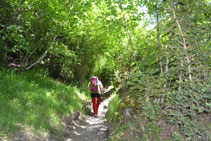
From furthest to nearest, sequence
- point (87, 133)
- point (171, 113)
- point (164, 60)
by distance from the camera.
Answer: point (87, 133)
point (164, 60)
point (171, 113)

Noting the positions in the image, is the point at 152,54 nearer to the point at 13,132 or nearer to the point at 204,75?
the point at 204,75

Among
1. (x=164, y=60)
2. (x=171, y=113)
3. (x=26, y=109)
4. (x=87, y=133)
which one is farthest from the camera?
(x=87, y=133)

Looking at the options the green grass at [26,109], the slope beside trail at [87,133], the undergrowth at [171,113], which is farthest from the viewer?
the slope beside trail at [87,133]

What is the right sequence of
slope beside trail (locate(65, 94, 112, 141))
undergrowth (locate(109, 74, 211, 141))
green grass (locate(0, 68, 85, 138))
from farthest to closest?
slope beside trail (locate(65, 94, 112, 141))
green grass (locate(0, 68, 85, 138))
undergrowth (locate(109, 74, 211, 141))

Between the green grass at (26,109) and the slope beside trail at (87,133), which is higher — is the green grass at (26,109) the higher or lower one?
the higher one

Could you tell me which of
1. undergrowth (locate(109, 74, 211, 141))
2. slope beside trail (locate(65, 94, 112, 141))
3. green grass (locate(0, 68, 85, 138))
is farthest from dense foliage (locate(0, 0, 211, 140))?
slope beside trail (locate(65, 94, 112, 141))

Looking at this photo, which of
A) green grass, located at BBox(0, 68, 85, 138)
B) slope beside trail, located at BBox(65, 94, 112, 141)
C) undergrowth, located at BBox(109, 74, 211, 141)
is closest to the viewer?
undergrowth, located at BBox(109, 74, 211, 141)

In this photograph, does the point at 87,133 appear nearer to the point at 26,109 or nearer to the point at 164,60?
the point at 26,109

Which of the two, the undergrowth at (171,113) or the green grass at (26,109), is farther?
the green grass at (26,109)

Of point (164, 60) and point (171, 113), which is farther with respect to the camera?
point (164, 60)

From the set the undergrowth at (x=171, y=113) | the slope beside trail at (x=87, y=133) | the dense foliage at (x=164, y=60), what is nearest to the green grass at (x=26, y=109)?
Result: the dense foliage at (x=164, y=60)

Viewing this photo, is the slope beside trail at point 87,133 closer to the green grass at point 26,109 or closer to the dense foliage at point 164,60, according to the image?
the green grass at point 26,109

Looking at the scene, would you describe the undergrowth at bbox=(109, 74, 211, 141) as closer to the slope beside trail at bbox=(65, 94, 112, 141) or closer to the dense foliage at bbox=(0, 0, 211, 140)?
the dense foliage at bbox=(0, 0, 211, 140)

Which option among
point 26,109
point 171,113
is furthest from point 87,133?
point 171,113
